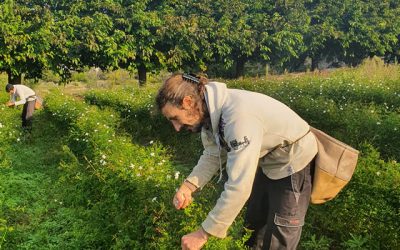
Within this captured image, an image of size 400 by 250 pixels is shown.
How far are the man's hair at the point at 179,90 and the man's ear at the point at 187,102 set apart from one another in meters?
0.02

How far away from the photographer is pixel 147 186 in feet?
12.8

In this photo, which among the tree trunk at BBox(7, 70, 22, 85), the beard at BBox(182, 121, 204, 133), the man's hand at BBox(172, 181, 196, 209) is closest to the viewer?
the beard at BBox(182, 121, 204, 133)

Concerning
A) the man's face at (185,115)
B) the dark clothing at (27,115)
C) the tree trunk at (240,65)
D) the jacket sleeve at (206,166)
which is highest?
the man's face at (185,115)

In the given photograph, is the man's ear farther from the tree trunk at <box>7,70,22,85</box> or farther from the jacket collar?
the tree trunk at <box>7,70,22,85</box>

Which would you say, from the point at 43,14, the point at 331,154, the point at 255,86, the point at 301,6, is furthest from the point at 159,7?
the point at 331,154

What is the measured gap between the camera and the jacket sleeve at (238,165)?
6.94 feet

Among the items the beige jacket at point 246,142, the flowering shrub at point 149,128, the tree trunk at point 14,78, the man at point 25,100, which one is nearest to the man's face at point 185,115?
the beige jacket at point 246,142

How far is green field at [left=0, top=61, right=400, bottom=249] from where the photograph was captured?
353 cm

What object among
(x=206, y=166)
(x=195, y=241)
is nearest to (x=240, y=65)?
(x=206, y=166)

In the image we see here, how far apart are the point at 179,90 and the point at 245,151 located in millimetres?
518

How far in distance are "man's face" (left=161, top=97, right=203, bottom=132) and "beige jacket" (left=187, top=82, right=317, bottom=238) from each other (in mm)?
104

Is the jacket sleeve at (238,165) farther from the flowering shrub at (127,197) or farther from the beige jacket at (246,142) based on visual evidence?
the flowering shrub at (127,197)

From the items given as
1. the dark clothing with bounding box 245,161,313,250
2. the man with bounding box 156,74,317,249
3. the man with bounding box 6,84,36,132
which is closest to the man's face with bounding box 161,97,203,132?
the man with bounding box 156,74,317,249

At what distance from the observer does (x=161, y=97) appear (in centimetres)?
229
